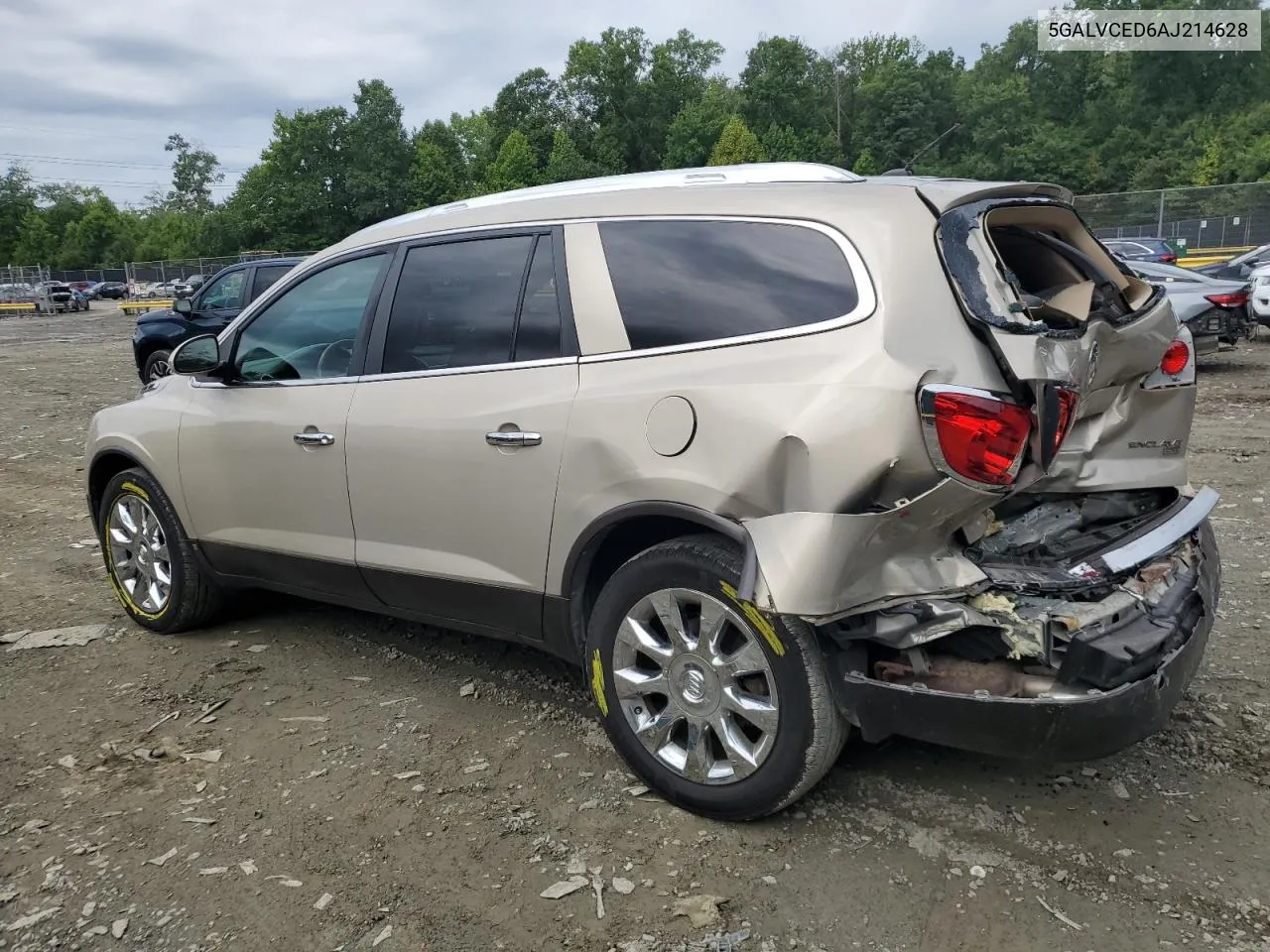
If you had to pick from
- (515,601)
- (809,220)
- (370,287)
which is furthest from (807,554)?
(370,287)

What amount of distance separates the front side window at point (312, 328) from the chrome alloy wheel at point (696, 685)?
171cm

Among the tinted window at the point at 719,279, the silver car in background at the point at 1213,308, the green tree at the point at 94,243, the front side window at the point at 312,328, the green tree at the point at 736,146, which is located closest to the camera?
the tinted window at the point at 719,279

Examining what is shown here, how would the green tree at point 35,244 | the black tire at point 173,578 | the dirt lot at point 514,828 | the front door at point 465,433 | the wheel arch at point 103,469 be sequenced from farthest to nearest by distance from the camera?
the green tree at point 35,244 → the wheel arch at point 103,469 → the black tire at point 173,578 → the front door at point 465,433 → the dirt lot at point 514,828

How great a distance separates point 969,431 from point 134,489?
3.93 meters

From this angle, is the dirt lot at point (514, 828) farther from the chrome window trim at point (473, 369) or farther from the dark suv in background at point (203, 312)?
the dark suv in background at point (203, 312)

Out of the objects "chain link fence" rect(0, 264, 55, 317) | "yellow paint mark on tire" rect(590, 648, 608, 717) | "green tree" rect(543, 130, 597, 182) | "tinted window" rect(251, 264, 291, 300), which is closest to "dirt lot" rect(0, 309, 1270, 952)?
"yellow paint mark on tire" rect(590, 648, 608, 717)

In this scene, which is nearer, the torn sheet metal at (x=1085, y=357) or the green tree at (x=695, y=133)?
the torn sheet metal at (x=1085, y=357)

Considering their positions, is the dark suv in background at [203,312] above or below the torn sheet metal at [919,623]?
above

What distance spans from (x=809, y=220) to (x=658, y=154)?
86.9 metres

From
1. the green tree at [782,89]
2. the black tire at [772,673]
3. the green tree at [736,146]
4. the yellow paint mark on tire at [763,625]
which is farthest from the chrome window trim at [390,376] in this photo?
the green tree at [782,89]

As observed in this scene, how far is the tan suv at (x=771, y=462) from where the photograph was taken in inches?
98.1

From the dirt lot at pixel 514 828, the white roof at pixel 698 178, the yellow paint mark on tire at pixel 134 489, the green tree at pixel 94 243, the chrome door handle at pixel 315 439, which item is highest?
the green tree at pixel 94 243

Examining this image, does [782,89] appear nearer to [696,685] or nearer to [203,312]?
[203,312]

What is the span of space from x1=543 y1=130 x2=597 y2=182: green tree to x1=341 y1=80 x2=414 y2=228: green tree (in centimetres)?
1213
